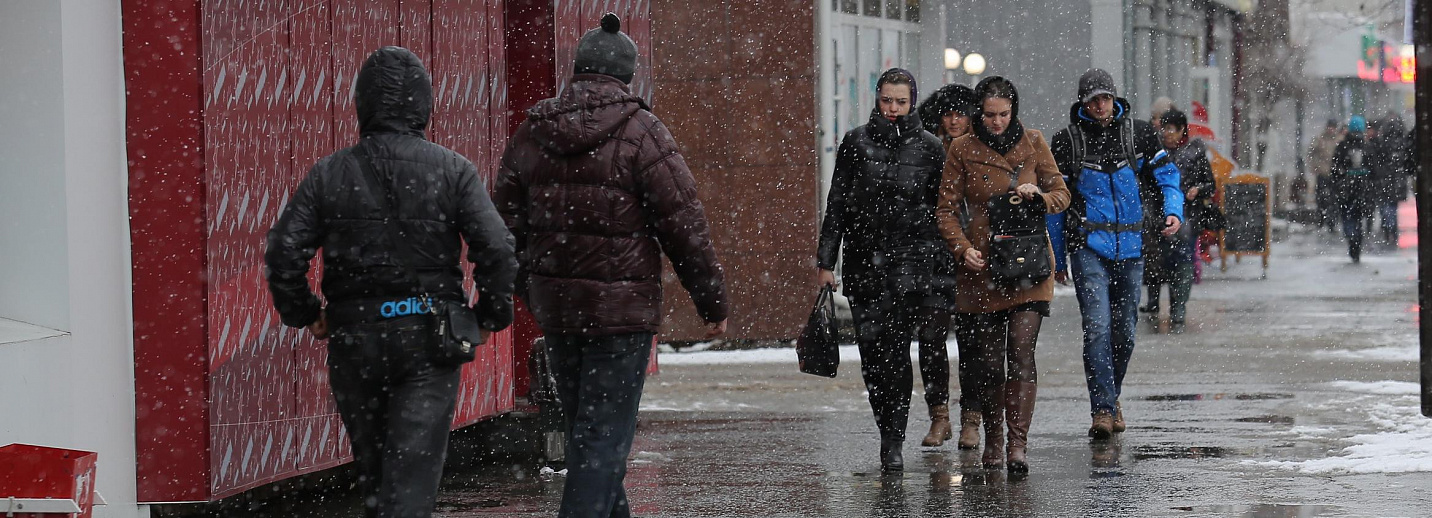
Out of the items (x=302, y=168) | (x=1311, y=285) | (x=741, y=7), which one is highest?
(x=741, y=7)

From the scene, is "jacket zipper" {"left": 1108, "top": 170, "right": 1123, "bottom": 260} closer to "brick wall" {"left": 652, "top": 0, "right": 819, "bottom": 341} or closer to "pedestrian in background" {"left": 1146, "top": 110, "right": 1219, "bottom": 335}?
"brick wall" {"left": 652, "top": 0, "right": 819, "bottom": 341}

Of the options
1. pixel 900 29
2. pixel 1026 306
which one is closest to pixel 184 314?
pixel 1026 306

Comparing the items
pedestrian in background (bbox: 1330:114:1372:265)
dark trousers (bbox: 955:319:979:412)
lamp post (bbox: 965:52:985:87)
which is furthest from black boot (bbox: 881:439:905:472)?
pedestrian in background (bbox: 1330:114:1372:265)

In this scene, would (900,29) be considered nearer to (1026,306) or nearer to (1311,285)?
(1311,285)

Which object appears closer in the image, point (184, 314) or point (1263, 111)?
point (184, 314)

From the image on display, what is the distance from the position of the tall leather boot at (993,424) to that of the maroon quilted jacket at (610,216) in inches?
104

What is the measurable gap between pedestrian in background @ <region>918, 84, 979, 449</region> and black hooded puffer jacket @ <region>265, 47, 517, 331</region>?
12.1 ft

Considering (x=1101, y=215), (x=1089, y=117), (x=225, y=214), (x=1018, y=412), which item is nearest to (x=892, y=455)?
(x=1018, y=412)

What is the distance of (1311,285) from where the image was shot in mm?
20875

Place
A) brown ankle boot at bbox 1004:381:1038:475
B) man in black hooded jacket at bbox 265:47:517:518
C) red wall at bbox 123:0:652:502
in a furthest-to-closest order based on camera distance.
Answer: brown ankle boot at bbox 1004:381:1038:475, red wall at bbox 123:0:652:502, man in black hooded jacket at bbox 265:47:517:518

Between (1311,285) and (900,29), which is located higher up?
(900,29)

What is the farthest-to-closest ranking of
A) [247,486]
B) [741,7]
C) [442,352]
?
[741,7]
[247,486]
[442,352]

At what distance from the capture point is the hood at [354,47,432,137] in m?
5.22

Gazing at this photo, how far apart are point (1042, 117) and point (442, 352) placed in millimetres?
21982
